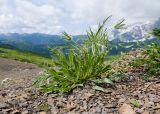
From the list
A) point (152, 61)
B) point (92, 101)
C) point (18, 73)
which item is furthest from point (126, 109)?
point (18, 73)

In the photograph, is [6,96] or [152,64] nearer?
[6,96]

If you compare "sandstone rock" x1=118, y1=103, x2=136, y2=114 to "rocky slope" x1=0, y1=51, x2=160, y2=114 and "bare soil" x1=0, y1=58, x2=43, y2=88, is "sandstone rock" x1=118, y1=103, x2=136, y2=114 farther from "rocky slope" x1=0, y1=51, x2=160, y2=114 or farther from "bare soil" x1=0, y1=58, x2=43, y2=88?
"bare soil" x1=0, y1=58, x2=43, y2=88

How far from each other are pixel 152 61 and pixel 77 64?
9.84 ft

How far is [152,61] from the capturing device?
11.6 meters

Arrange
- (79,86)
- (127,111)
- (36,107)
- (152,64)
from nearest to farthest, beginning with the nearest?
(127,111) → (36,107) → (79,86) → (152,64)

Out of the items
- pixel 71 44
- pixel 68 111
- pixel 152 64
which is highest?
pixel 71 44

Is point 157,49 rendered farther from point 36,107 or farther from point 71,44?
point 36,107

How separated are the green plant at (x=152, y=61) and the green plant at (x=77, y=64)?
160cm

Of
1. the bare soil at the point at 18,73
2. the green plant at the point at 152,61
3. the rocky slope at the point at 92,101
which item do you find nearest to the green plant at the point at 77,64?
the rocky slope at the point at 92,101

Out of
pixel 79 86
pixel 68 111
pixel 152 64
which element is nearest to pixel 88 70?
pixel 79 86

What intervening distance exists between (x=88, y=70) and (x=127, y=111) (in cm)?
234

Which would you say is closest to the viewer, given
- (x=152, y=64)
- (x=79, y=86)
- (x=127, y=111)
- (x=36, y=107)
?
(x=127, y=111)

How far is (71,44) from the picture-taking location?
35.2 feet

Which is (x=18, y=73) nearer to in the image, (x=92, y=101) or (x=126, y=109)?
(x=92, y=101)
